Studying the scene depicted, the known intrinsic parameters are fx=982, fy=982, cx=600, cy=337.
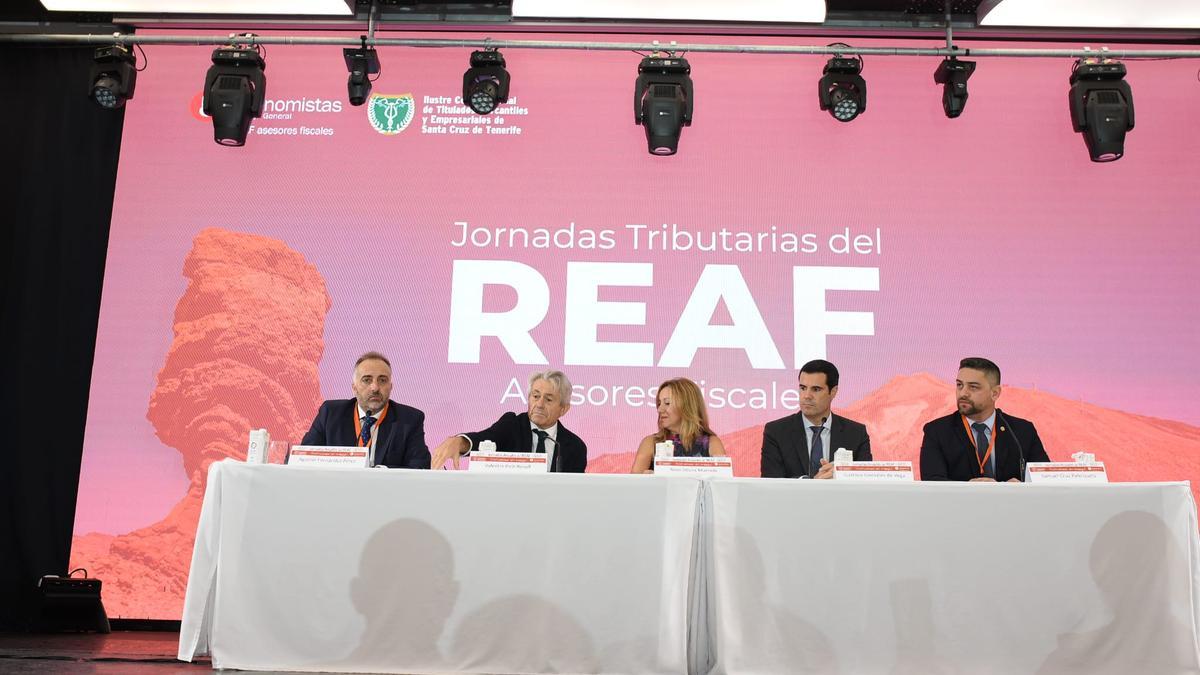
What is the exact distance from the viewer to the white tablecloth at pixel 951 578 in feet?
9.32

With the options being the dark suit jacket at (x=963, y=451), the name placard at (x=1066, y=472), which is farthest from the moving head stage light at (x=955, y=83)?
the name placard at (x=1066, y=472)

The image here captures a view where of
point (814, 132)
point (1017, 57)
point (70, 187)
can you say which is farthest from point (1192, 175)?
point (70, 187)

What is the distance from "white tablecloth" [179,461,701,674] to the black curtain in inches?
103

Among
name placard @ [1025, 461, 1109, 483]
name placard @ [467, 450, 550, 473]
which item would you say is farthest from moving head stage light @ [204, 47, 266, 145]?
name placard @ [1025, 461, 1109, 483]

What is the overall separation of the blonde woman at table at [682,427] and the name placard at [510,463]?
2.57ft

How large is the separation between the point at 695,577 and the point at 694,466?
1.11ft

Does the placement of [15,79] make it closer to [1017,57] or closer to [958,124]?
[958,124]

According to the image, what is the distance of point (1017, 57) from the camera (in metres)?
5.40

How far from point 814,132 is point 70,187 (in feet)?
13.4

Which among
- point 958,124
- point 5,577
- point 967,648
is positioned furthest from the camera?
point 958,124

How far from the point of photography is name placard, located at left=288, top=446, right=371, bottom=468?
10.2 ft

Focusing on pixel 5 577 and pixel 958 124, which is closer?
pixel 5 577

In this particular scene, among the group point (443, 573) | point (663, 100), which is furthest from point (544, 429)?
point (663, 100)

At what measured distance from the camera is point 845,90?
4.90 meters
